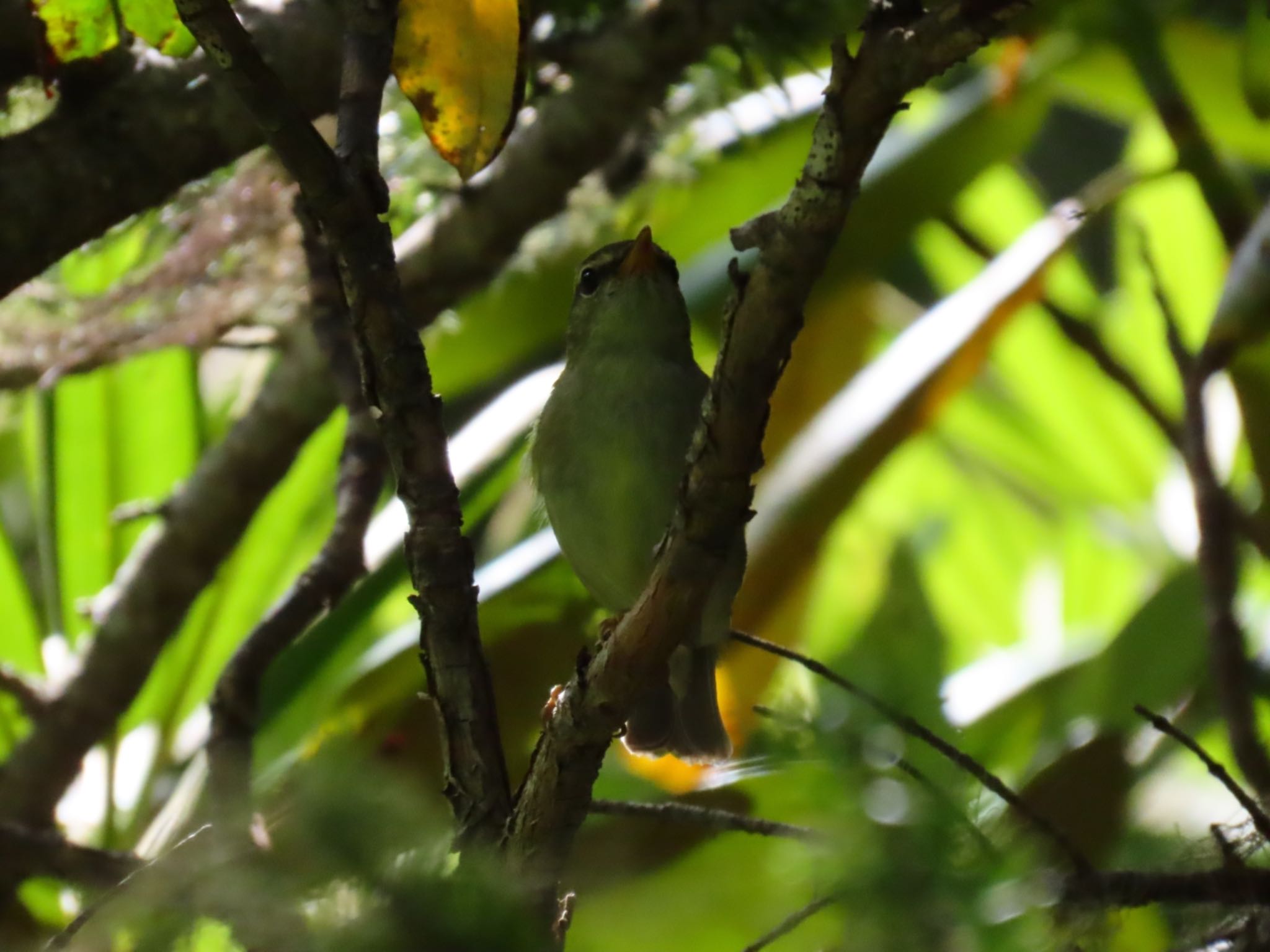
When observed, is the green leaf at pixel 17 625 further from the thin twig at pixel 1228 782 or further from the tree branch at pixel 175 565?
the thin twig at pixel 1228 782

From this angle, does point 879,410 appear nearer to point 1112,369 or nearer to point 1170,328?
point 1112,369

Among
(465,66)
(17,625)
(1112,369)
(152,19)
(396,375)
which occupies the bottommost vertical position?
(1112,369)

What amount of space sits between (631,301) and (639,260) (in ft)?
0.22

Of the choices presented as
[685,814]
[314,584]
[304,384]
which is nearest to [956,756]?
[685,814]

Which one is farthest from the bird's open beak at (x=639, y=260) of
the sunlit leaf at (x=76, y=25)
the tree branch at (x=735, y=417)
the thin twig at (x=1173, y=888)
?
the thin twig at (x=1173, y=888)

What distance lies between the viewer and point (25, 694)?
2.07 metres

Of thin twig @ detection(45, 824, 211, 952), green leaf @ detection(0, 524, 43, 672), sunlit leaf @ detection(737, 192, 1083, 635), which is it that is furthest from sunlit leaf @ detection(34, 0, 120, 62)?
green leaf @ detection(0, 524, 43, 672)

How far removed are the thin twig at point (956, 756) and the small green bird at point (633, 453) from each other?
824mm

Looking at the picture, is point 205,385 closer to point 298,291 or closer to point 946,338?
point 298,291

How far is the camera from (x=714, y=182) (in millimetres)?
2771

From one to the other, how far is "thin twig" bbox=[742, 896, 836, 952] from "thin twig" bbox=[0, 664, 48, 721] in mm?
1379

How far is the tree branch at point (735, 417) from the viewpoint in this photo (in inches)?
32.4

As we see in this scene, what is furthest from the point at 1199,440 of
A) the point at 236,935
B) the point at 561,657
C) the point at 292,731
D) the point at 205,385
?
the point at 205,385

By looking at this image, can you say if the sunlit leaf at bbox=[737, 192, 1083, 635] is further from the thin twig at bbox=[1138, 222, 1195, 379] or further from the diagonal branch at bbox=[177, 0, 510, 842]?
the diagonal branch at bbox=[177, 0, 510, 842]
